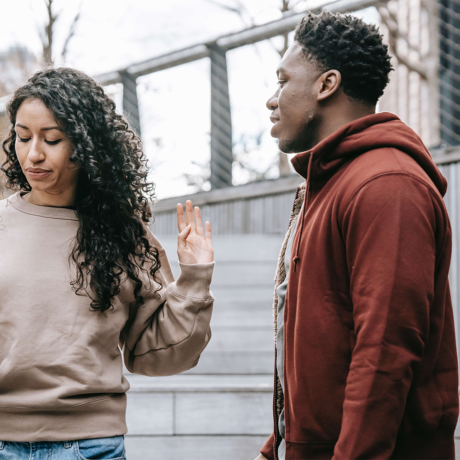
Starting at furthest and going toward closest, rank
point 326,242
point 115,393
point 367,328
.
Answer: point 115,393, point 326,242, point 367,328

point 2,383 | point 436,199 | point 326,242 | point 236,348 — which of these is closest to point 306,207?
point 326,242

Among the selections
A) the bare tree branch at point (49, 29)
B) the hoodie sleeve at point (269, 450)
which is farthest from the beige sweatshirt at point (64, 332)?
the bare tree branch at point (49, 29)

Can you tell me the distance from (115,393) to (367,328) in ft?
2.82

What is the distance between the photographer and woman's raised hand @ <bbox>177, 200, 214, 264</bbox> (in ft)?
5.98

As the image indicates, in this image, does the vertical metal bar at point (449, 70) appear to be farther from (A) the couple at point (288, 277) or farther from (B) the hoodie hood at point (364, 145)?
(B) the hoodie hood at point (364, 145)

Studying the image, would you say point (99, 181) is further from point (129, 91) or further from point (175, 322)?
point (129, 91)

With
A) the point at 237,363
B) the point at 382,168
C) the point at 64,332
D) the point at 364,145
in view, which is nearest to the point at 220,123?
the point at 237,363

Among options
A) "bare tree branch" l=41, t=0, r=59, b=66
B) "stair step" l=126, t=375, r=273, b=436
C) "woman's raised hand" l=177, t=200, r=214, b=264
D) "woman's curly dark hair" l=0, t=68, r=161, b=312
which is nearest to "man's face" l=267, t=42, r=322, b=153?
"woman's raised hand" l=177, t=200, r=214, b=264

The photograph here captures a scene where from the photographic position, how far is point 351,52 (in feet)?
5.00

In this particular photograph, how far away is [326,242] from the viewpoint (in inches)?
51.6

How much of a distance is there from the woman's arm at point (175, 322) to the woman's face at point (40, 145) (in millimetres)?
438

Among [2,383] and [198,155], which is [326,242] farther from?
[198,155]

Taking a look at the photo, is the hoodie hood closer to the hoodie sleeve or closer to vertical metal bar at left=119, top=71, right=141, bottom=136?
the hoodie sleeve

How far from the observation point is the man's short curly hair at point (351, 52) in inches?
59.9
